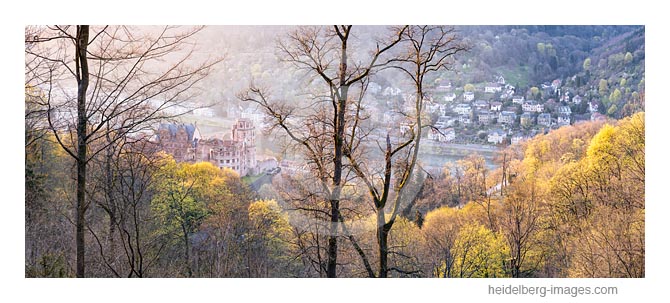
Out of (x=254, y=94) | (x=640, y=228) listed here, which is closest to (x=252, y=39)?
(x=254, y=94)

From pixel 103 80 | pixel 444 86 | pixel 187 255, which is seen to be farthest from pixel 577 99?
pixel 103 80

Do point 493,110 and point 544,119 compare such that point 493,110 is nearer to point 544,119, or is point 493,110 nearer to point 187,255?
point 544,119

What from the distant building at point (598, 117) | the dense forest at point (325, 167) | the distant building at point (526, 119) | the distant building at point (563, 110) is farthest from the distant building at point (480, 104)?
the distant building at point (598, 117)

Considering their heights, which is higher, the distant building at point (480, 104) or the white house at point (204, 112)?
the distant building at point (480, 104)

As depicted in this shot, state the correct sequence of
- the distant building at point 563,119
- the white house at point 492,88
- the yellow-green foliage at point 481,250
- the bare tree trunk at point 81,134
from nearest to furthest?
the bare tree trunk at point 81,134 < the white house at point 492,88 < the distant building at point 563,119 < the yellow-green foliage at point 481,250

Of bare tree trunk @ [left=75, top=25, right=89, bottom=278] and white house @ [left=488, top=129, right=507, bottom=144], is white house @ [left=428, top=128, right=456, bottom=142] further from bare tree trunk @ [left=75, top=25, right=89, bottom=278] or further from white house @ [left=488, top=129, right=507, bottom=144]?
bare tree trunk @ [left=75, top=25, right=89, bottom=278]

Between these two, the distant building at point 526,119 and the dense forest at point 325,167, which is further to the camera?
the distant building at point 526,119

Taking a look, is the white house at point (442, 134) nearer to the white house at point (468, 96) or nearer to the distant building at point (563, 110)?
the white house at point (468, 96)
